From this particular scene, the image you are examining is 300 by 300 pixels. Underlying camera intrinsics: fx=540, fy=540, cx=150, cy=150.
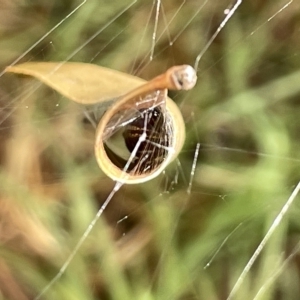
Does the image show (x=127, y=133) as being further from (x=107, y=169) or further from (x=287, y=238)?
(x=287, y=238)

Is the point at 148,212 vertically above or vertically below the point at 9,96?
below

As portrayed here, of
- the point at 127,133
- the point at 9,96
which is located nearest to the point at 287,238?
the point at 127,133

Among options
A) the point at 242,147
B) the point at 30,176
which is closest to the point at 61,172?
the point at 30,176

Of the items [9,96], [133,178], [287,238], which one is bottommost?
[287,238]

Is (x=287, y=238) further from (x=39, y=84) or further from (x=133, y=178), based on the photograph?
(x=39, y=84)

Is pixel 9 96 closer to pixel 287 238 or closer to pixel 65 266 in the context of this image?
pixel 65 266

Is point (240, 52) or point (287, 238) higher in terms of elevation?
point (240, 52)
